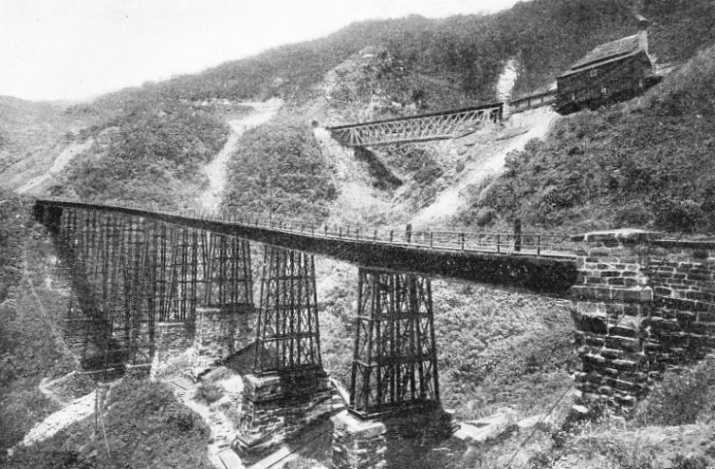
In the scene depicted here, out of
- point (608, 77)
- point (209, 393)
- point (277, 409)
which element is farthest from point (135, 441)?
point (608, 77)

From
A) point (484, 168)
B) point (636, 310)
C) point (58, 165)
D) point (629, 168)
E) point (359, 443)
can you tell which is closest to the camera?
point (636, 310)

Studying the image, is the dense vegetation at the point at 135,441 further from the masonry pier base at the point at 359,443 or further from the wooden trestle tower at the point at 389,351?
the wooden trestle tower at the point at 389,351

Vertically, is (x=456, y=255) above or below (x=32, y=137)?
below

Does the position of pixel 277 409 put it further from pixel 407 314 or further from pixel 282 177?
pixel 282 177

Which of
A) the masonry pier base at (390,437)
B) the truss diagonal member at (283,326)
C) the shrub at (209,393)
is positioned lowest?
the shrub at (209,393)

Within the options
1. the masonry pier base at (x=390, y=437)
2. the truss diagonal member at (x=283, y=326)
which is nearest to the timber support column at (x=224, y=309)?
the truss diagonal member at (x=283, y=326)
